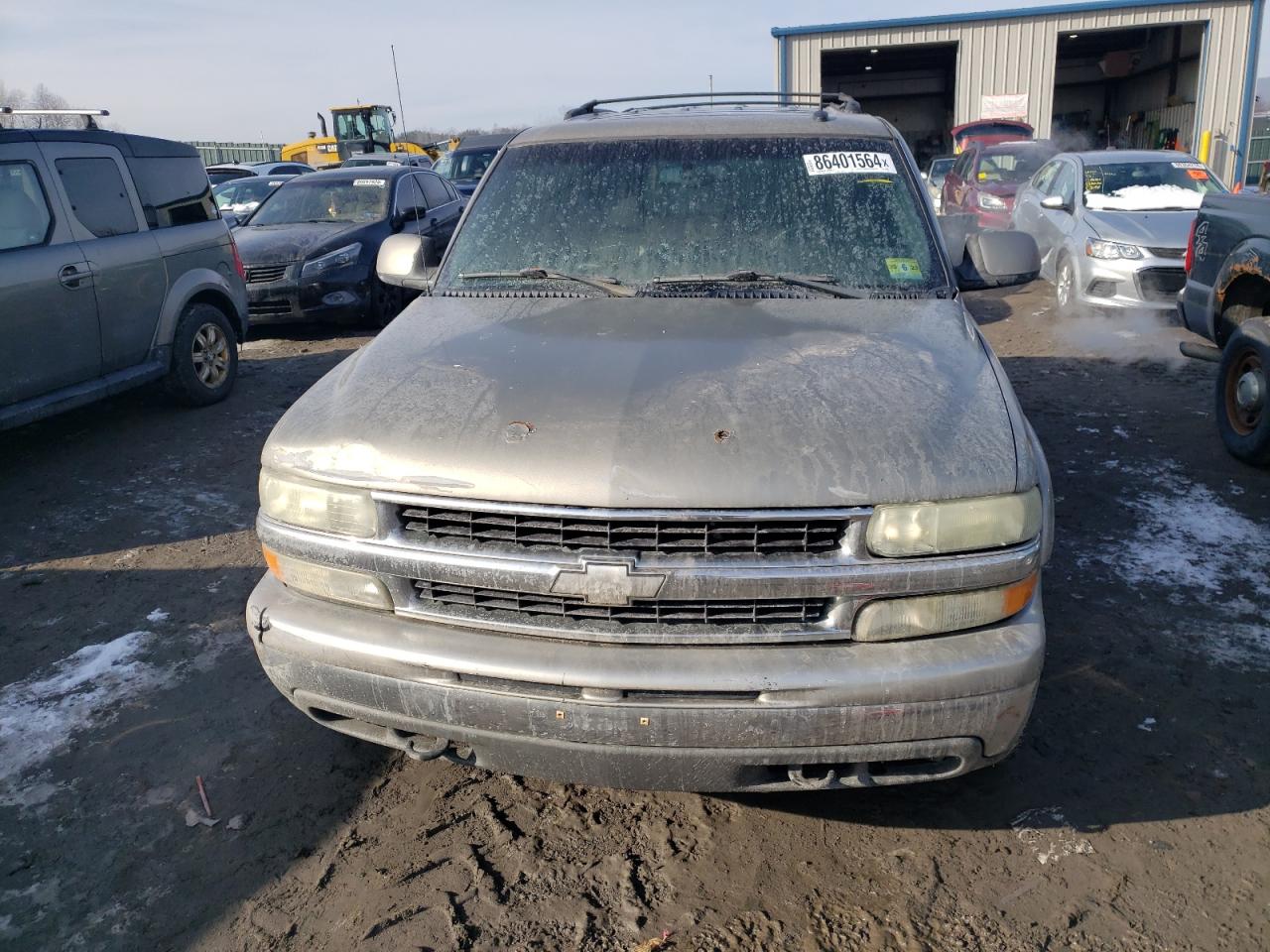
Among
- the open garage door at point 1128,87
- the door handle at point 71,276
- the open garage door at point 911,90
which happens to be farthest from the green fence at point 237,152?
the door handle at point 71,276

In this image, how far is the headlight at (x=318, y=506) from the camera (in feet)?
7.85

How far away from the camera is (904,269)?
3.30 meters

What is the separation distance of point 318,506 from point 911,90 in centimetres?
3692

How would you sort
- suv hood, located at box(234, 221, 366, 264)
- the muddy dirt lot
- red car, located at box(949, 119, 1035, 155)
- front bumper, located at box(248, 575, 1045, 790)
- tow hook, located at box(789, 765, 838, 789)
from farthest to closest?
red car, located at box(949, 119, 1035, 155)
suv hood, located at box(234, 221, 366, 264)
the muddy dirt lot
tow hook, located at box(789, 765, 838, 789)
front bumper, located at box(248, 575, 1045, 790)

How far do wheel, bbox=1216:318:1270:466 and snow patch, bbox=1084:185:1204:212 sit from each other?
181 inches

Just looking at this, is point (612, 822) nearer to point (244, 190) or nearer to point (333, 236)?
point (333, 236)

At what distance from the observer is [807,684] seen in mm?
2143

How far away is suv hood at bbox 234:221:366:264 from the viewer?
940 cm

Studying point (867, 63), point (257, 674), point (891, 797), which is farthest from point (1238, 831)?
point (867, 63)

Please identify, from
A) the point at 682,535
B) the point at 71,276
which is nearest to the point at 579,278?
the point at 682,535

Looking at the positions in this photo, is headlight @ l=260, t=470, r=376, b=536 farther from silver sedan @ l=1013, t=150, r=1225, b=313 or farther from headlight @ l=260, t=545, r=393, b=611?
silver sedan @ l=1013, t=150, r=1225, b=313

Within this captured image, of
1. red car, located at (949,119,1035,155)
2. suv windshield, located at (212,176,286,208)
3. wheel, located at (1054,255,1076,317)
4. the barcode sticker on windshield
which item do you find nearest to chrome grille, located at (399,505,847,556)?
the barcode sticker on windshield

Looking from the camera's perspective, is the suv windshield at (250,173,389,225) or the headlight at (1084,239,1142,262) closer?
the headlight at (1084,239,1142,262)

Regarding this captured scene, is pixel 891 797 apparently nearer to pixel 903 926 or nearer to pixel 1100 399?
pixel 903 926
